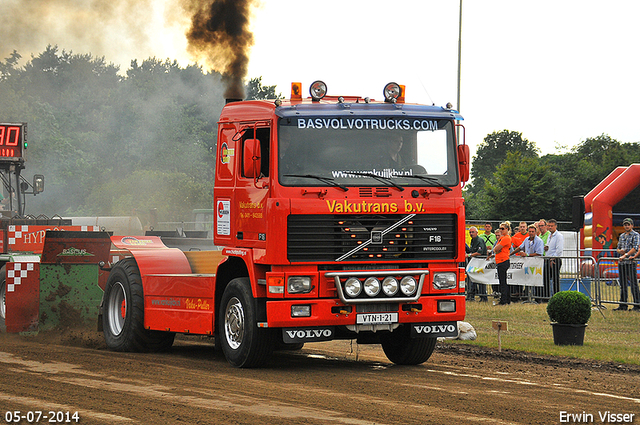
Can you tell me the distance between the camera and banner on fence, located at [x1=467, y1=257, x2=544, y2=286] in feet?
65.7

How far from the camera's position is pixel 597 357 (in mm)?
11422

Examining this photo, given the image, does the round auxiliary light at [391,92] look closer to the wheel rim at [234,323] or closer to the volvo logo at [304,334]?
the volvo logo at [304,334]

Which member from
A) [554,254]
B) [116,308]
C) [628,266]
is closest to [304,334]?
[116,308]

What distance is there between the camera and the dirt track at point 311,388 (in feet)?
23.4

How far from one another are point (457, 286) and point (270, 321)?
Result: 2.35 m

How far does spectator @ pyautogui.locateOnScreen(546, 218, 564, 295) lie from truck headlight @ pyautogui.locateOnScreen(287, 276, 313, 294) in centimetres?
1121

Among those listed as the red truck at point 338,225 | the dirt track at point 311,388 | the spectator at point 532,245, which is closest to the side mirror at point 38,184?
the dirt track at point 311,388

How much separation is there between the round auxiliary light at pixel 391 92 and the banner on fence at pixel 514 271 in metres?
10.5

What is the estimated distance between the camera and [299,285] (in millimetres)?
9539

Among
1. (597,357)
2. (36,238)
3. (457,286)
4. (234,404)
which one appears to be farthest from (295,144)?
(36,238)

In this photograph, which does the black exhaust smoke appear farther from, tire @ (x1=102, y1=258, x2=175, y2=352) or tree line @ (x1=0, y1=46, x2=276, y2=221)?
tree line @ (x1=0, y1=46, x2=276, y2=221)

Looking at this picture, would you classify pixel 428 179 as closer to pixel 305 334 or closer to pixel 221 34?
pixel 305 334

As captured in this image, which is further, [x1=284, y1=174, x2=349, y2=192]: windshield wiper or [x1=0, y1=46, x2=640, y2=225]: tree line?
[x1=0, y1=46, x2=640, y2=225]: tree line

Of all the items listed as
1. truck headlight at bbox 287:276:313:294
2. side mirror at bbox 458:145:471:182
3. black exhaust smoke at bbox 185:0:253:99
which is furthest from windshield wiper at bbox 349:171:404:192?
black exhaust smoke at bbox 185:0:253:99
